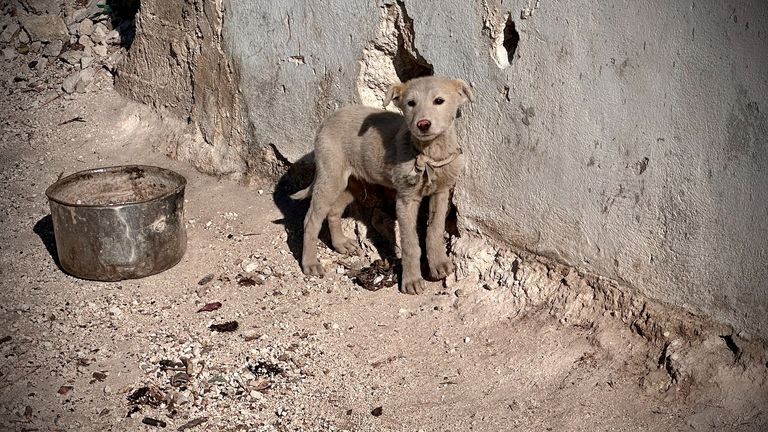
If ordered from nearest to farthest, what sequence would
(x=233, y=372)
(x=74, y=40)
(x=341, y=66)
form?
(x=233, y=372)
(x=341, y=66)
(x=74, y=40)

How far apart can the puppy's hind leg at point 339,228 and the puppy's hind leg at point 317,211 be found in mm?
98

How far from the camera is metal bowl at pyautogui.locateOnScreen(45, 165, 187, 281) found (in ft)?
18.2

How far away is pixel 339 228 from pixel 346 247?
0.15 meters

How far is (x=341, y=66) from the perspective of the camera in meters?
5.89

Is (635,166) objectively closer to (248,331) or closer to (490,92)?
A: (490,92)

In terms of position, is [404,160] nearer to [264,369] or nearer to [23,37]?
[264,369]

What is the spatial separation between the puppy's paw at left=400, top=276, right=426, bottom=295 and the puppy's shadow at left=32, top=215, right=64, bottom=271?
259 centimetres

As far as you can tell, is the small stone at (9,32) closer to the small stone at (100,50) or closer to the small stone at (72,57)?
the small stone at (72,57)

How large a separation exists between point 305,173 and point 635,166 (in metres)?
3.02

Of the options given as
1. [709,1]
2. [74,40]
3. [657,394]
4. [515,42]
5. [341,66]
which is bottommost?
[657,394]

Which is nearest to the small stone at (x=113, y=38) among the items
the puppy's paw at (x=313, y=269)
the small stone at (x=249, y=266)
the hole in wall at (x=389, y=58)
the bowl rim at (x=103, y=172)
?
the bowl rim at (x=103, y=172)

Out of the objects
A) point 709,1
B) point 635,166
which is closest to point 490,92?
Answer: point 635,166

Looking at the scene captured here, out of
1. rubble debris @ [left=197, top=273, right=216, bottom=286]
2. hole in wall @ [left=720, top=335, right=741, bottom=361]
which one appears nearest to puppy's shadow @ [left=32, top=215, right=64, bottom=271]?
rubble debris @ [left=197, top=273, right=216, bottom=286]

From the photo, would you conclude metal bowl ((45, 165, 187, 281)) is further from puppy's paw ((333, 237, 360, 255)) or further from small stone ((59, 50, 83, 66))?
small stone ((59, 50, 83, 66))
